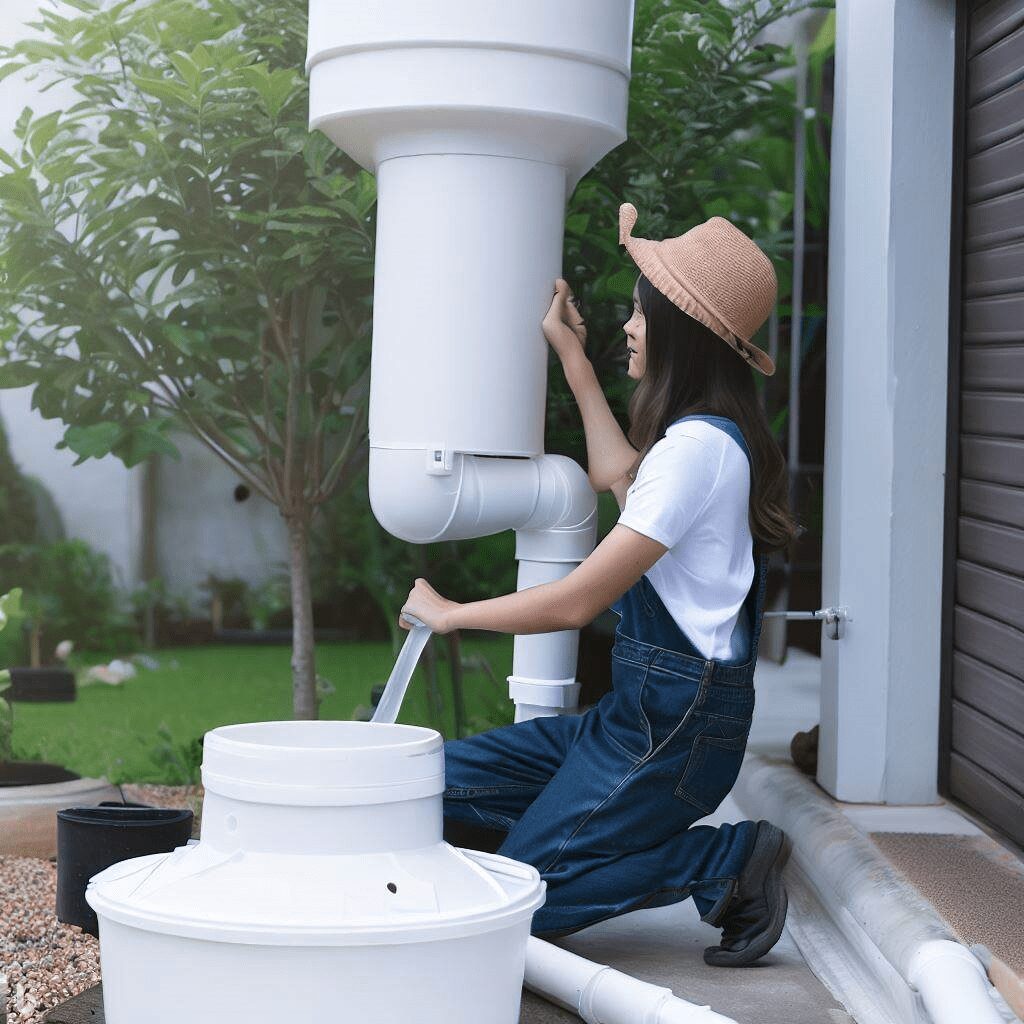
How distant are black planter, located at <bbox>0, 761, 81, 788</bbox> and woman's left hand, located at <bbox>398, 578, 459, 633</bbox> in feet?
4.95

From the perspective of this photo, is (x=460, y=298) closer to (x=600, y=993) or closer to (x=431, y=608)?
(x=431, y=608)

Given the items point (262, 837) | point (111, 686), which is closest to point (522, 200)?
point (262, 837)

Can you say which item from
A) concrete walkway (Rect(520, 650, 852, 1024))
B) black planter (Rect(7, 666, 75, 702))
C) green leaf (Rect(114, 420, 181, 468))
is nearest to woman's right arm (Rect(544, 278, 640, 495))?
concrete walkway (Rect(520, 650, 852, 1024))

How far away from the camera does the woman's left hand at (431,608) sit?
2.24 m

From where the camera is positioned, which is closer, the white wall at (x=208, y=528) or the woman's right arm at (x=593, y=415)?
the woman's right arm at (x=593, y=415)

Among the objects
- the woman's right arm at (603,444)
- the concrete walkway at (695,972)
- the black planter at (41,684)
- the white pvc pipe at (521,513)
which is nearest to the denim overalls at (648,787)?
the concrete walkway at (695,972)

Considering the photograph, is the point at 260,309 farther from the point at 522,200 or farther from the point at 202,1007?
the point at 202,1007

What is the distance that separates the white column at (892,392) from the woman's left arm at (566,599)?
33.5 inches

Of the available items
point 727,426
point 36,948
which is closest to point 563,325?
point 727,426

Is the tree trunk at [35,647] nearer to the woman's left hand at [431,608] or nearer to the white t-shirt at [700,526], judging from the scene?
the woman's left hand at [431,608]

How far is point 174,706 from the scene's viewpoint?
3.93m

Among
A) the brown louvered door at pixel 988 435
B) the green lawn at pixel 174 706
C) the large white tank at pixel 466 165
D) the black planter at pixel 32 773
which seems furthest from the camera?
the green lawn at pixel 174 706

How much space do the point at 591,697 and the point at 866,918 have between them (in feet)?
5.02

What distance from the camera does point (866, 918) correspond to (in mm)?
2283
